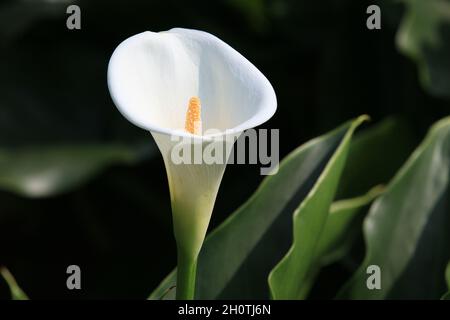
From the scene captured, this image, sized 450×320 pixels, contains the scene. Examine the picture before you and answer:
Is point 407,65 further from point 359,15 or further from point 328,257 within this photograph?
point 328,257

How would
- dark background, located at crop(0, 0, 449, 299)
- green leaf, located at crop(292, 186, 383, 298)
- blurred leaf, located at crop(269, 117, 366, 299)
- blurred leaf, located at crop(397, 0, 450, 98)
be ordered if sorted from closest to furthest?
blurred leaf, located at crop(269, 117, 366, 299)
green leaf, located at crop(292, 186, 383, 298)
blurred leaf, located at crop(397, 0, 450, 98)
dark background, located at crop(0, 0, 449, 299)

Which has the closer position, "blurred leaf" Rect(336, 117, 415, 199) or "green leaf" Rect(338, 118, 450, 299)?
"green leaf" Rect(338, 118, 450, 299)

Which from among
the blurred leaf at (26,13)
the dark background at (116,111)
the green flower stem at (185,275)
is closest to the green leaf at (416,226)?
the green flower stem at (185,275)

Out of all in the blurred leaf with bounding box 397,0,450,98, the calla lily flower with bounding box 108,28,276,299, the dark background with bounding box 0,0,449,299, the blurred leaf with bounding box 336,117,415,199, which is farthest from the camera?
the dark background with bounding box 0,0,449,299

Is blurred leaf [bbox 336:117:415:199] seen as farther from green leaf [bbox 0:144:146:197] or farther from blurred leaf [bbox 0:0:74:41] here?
blurred leaf [bbox 0:0:74:41]

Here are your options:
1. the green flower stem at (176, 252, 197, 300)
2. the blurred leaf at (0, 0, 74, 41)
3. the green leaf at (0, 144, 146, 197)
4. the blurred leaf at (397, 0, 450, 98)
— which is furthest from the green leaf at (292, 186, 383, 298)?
the blurred leaf at (0, 0, 74, 41)

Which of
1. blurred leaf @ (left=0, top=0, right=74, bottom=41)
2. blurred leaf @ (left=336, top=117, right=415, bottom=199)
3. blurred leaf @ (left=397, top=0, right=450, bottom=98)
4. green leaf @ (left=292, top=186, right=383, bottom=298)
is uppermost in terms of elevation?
blurred leaf @ (left=0, top=0, right=74, bottom=41)

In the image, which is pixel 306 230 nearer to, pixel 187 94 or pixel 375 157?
pixel 187 94

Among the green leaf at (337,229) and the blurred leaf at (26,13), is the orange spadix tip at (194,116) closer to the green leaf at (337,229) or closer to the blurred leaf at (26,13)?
the green leaf at (337,229)
